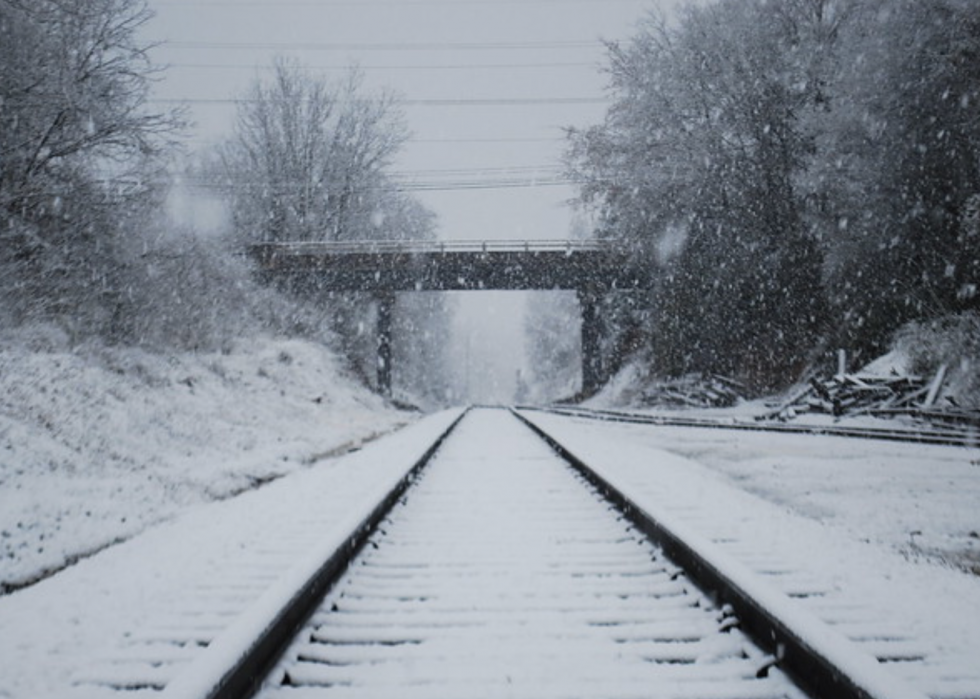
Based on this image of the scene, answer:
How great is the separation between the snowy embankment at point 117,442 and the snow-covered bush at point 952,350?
1174 centimetres

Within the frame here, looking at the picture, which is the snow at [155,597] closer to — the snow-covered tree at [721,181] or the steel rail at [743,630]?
the steel rail at [743,630]

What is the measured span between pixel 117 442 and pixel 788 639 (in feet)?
26.5

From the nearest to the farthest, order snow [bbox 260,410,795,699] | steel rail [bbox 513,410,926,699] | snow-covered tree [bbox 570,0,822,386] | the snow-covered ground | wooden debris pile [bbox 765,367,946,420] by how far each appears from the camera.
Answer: steel rail [bbox 513,410,926,699], snow [bbox 260,410,795,699], the snow-covered ground, wooden debris pile [bbox 765,367,946,420], snow-covered tree [bbox 570,0,822,386]

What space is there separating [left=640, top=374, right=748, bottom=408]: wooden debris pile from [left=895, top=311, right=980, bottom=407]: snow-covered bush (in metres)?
Answer: 8.56

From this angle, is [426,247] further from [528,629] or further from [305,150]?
[528,629]

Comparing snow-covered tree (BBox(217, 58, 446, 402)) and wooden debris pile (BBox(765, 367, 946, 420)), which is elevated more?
snow-covered tree (BBox(217, 58, 446, 402))

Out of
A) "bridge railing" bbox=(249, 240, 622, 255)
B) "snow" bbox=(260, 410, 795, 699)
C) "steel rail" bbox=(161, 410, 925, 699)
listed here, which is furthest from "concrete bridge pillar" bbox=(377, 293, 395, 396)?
"steel rail" bbox=(161, 410, 925, 699)

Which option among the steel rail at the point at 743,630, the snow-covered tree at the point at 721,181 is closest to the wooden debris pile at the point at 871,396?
the snow-covered tree at the point at 721,181

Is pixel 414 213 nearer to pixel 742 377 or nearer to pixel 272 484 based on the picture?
pixel 742 377

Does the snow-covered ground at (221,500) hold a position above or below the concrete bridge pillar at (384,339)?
below

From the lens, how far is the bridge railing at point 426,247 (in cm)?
3152

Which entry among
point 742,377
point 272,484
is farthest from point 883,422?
point 272,484

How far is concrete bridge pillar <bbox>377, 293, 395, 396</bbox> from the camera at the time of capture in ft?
120

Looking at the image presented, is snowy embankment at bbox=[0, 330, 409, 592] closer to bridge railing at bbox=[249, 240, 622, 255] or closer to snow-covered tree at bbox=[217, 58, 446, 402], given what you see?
bridge railing at bbox=[249, 240, 622, 255]
